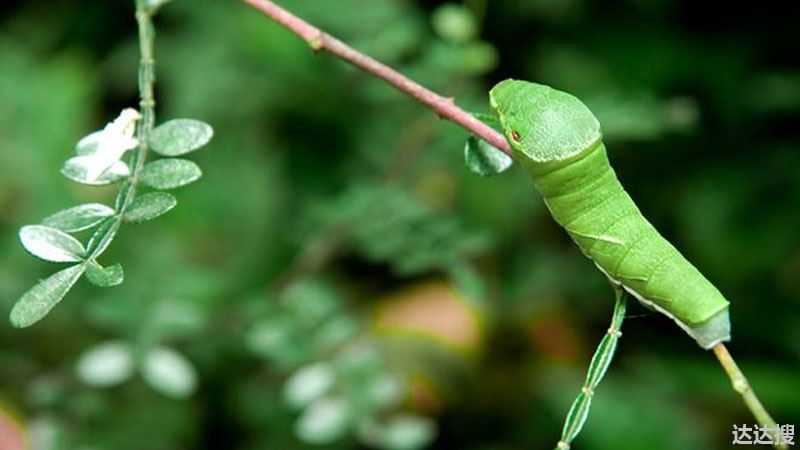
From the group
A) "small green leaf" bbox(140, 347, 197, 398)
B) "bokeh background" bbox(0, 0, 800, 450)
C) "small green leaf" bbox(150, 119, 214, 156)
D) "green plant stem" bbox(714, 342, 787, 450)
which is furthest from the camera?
"bokeh background" bbox(0, 0, 800, 450)

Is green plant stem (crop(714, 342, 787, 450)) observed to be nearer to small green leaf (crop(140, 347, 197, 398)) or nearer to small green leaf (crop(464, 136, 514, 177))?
small green leaf (crop(464, 136, 514, 177))

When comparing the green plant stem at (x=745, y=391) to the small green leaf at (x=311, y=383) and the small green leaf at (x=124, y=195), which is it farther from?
the small green leaf at (x=311, y=383)

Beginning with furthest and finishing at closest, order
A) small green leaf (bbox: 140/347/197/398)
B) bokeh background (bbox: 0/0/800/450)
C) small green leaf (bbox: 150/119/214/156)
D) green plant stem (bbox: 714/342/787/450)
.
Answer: bokeh background (bbox: 0/0/800/450)
small green leaf (bbox: 140/347/197/398)
small green leaf (bbox: 150/119/214/156)
green plant stem (bbox: 714/342/787/450)

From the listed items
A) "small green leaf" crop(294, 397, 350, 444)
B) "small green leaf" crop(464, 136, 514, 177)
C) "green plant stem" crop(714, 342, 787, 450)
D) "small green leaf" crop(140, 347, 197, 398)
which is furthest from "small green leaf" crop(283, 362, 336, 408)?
"green plant stem" crop(714, 342, 787, 450)

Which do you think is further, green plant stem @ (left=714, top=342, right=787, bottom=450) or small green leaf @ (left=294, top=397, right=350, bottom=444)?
small green leaf @ (left=294, top=397, right=350, bottom=444)

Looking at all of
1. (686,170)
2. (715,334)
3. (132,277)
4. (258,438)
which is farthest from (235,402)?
(715,334)

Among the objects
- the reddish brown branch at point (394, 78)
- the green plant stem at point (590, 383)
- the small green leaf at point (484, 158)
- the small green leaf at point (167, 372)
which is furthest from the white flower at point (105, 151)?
the small green leaf at point (167, 372)
